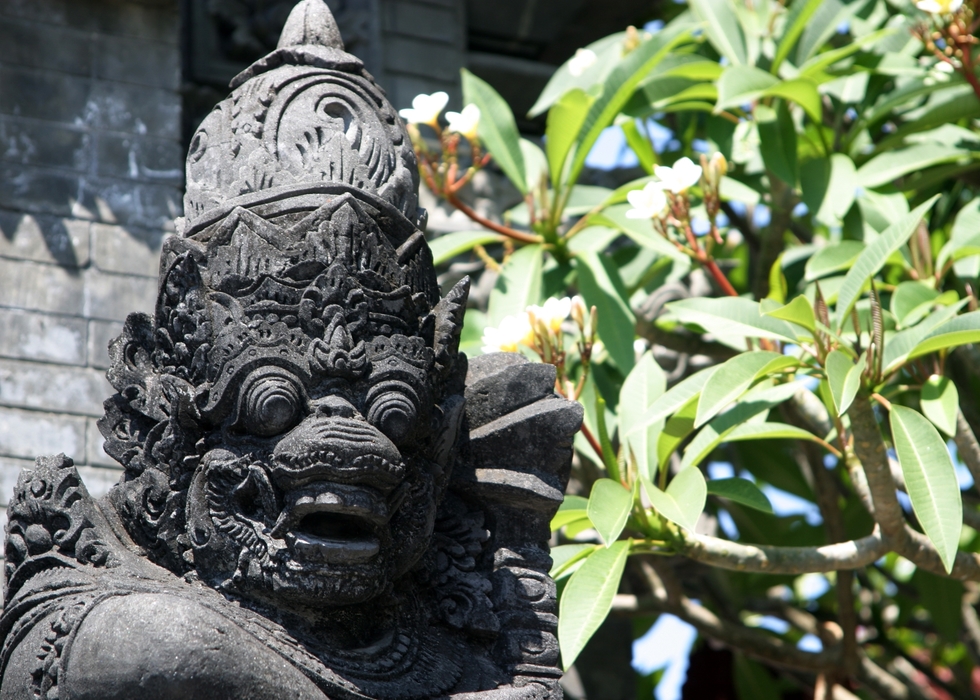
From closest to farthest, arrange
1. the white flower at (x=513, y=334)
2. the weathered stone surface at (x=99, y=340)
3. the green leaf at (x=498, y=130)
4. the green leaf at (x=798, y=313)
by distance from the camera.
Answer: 1. the green leaf at (x=798, y=313)
2. the white flower at (x=513, y=334)
3. the green leaf at (x=498, y=130)
4. the weathered stone surface at (x=99, y=340)

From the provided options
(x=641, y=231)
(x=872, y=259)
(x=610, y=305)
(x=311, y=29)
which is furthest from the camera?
(x=641, y=231)

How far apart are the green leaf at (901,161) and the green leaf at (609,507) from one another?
5.06 feet

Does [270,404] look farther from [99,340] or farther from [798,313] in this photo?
[99,340]

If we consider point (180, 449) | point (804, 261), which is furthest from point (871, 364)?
point (180, 449)

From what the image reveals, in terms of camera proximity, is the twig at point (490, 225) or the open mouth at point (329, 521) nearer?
the open mouth at point (329, 521)

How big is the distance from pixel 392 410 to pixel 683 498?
1.01 m

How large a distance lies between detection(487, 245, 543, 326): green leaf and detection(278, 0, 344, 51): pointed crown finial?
3.60 ft

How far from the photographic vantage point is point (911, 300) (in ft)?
12.0

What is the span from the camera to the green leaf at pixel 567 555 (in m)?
3.22

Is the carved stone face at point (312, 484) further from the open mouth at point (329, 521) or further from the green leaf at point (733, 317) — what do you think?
the green leaf at point (733, 317)

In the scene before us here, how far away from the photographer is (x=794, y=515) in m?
5.01

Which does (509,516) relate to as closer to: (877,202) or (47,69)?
(877,202)

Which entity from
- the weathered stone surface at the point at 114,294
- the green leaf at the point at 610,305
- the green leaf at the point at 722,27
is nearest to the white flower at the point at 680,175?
the green leaf at the point at 610,305

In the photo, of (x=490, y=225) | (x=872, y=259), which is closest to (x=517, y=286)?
(x=490, y=225)
